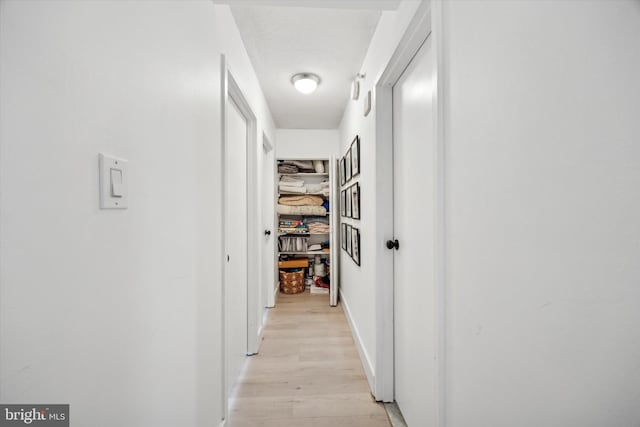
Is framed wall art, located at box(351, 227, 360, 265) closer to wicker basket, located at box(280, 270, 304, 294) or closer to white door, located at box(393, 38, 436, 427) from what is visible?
white door, located at box(393, 38, 436, 427)

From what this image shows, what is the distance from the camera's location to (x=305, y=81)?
2666 mm

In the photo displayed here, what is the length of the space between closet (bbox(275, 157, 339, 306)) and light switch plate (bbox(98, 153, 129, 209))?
3485 mm

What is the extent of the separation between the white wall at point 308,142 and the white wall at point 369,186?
55.8 inches

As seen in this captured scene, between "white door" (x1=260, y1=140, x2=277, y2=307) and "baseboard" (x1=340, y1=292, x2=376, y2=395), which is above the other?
"white door" (x1=260, y1=140, x2=277, y2=307)

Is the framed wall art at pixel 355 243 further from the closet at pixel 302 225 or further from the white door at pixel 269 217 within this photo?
the closet at pixel 302 225

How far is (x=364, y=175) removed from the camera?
7.52 feet

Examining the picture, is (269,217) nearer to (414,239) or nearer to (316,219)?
(316,219)

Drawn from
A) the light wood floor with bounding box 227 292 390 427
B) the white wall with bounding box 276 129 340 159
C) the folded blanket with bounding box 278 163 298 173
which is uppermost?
the white wall with bounding box 276 129 340 159

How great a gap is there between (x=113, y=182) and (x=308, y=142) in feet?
12.2

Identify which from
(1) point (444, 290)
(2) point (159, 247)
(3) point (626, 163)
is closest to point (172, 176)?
(2) point (159, 247)

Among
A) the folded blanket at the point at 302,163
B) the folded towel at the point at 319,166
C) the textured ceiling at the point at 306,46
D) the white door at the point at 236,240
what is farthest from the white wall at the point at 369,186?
the folded blanket at the point at 302,163

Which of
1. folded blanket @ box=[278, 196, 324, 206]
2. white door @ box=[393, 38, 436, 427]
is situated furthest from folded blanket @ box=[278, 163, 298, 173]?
white door @ box=[393, 38, 436, 427]

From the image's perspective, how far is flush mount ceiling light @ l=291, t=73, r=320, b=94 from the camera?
2656 millimetres

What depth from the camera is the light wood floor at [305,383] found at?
176 cm
